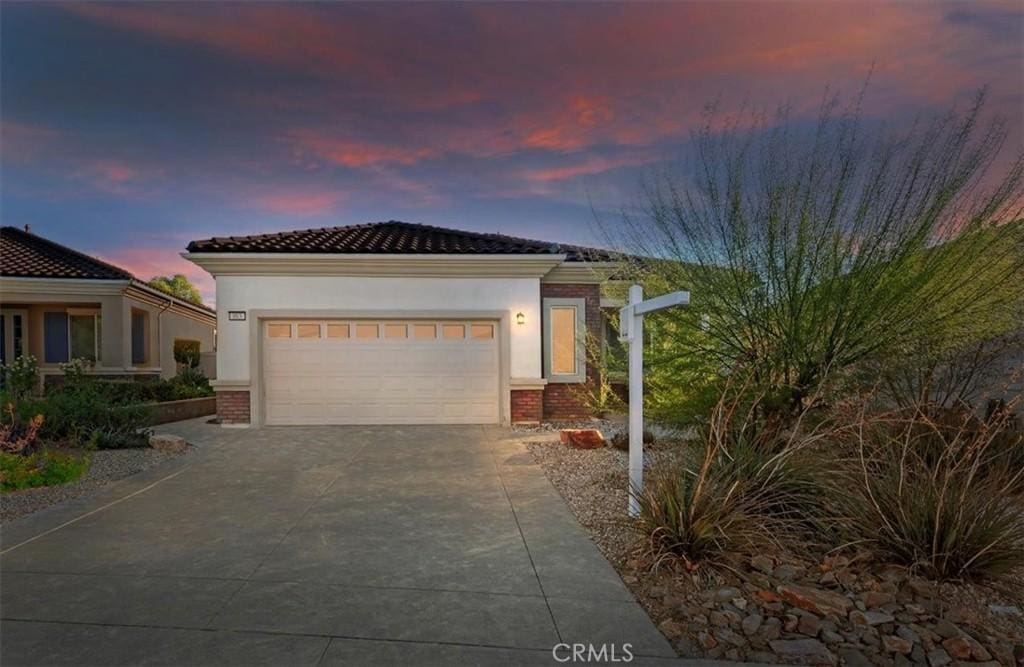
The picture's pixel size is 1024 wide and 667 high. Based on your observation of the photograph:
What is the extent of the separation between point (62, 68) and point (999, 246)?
542 inches

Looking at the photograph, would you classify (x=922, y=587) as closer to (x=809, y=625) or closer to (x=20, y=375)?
(x=809, y=625)

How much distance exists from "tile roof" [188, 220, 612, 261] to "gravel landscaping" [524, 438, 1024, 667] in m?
7.28

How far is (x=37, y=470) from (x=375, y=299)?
20.7 feet

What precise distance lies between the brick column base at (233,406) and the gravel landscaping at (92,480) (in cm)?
228

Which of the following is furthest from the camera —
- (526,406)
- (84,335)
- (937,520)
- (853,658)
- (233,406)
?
(84,335)

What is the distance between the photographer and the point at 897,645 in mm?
3439

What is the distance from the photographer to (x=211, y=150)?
1162cm

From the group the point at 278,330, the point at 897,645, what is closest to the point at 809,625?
the point at 897,645

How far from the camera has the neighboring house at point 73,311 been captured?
15.7 m

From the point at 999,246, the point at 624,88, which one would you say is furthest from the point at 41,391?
the point at 999,246

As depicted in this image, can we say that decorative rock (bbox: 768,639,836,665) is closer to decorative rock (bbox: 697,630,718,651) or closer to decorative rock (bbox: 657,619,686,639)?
decorative rock (bbox: 697,630,718,651)

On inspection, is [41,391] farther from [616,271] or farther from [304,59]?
[616,271]

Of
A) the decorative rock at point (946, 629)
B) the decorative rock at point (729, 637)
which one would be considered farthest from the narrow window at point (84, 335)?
Answer: the decorative rock at point (946, 629)

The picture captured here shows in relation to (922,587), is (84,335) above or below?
above
